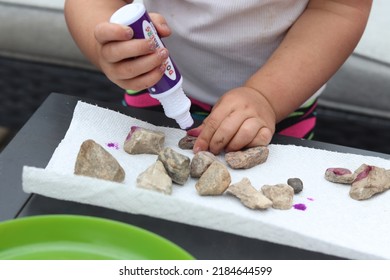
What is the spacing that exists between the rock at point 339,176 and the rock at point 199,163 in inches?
Answer: 3.9

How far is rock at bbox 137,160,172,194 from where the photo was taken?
49 cm

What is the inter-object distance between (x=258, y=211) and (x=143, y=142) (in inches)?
4.9

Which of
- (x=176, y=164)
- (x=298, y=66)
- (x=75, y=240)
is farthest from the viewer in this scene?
(x=298, y=66)

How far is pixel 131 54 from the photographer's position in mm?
548

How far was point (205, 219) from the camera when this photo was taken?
46cm

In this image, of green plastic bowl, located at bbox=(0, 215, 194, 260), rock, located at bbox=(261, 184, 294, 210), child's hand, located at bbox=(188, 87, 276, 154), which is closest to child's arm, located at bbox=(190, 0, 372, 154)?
child's hand, located at bbox=(188, 87, 276, 154)

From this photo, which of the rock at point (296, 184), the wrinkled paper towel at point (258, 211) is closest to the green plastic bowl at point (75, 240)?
the wrinkled paper towel at point (258, 211)

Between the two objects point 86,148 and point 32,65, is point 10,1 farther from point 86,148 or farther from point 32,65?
point 86,148

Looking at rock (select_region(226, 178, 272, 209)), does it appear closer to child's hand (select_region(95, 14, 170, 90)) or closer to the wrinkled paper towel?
the wrinkled paper towel

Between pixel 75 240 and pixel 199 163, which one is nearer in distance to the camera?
pixel 75 240

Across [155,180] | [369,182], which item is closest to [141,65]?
[155,180]

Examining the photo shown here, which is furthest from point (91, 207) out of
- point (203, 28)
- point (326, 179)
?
point (203, 28)

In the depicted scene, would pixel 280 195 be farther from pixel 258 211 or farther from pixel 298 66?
pixel 298 66
